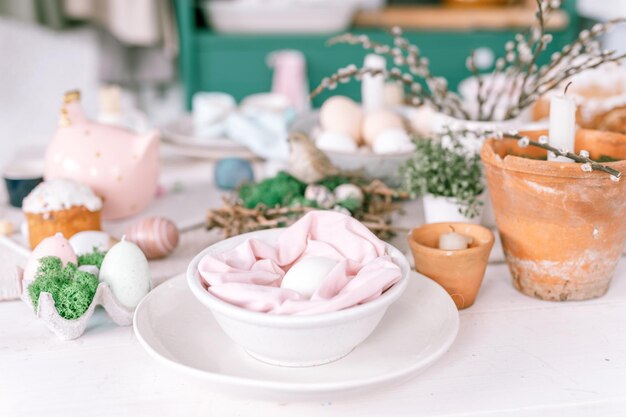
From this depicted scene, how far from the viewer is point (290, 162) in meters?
1.05

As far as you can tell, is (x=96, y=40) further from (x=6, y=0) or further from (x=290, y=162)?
(x=290, y=162)

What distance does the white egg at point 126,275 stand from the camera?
78 cm

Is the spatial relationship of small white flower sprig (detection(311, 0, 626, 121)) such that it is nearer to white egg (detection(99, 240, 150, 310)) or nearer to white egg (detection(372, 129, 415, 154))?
white egg (detection(372, 129, 415, 154))

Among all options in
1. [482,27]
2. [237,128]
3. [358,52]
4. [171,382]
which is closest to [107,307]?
[171,382]

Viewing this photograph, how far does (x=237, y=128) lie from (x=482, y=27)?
1.51m

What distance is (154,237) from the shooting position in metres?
0.94

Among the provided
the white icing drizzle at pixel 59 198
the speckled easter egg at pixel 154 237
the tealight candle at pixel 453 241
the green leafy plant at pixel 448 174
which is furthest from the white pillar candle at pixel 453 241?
the white icing drizzle at pixel 59 198

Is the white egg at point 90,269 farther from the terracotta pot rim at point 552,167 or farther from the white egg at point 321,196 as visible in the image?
the terracotta pot rim at point 552,167

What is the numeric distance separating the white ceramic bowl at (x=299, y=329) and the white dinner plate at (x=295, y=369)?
2 centimetres

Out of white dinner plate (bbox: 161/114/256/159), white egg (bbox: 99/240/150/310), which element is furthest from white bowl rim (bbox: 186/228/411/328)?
white dinner plate (bbox: 161/114/256/159)

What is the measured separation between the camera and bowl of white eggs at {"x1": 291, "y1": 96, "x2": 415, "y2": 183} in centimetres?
116

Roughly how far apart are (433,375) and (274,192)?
0.42 meters

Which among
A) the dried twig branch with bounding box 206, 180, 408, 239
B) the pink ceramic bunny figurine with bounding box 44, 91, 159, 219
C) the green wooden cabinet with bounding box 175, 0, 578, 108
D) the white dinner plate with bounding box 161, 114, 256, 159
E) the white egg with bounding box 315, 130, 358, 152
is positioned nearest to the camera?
the dried twig branch with bounding box 206, 180, 408, 239

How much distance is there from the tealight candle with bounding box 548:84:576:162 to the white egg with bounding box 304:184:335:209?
0.30 m
